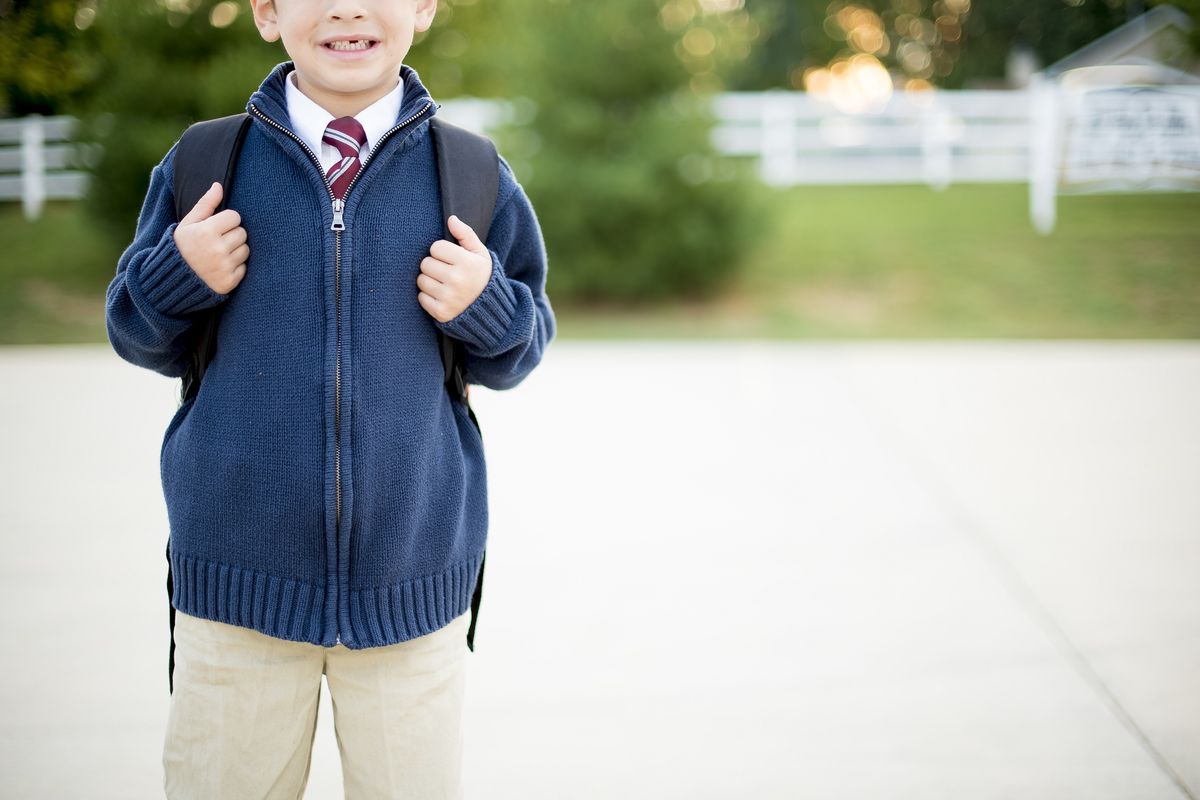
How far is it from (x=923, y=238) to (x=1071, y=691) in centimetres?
985

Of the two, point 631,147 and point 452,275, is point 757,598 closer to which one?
point 452,275

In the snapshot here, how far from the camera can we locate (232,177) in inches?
66.3

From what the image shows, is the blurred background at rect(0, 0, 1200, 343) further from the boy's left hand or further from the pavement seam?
the boy's left hand

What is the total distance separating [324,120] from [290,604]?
70 cm

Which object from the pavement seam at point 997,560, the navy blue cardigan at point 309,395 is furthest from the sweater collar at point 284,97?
the pavement seam at point 997,560

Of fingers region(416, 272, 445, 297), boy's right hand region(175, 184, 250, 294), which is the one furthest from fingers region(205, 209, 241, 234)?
fingers region(416, 272, 445, 297)

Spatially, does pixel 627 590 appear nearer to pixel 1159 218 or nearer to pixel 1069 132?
pixel 1159 218

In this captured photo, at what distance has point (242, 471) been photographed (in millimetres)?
1632

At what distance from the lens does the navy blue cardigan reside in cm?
163

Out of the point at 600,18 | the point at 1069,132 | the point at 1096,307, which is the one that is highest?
the point at 600,18

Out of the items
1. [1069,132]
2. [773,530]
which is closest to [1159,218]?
[1069,132]

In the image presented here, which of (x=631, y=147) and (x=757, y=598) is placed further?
(x=631, y=147)

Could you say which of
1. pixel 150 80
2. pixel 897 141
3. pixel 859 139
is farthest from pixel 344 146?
pixel 859 139

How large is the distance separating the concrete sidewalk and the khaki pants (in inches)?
32.1
